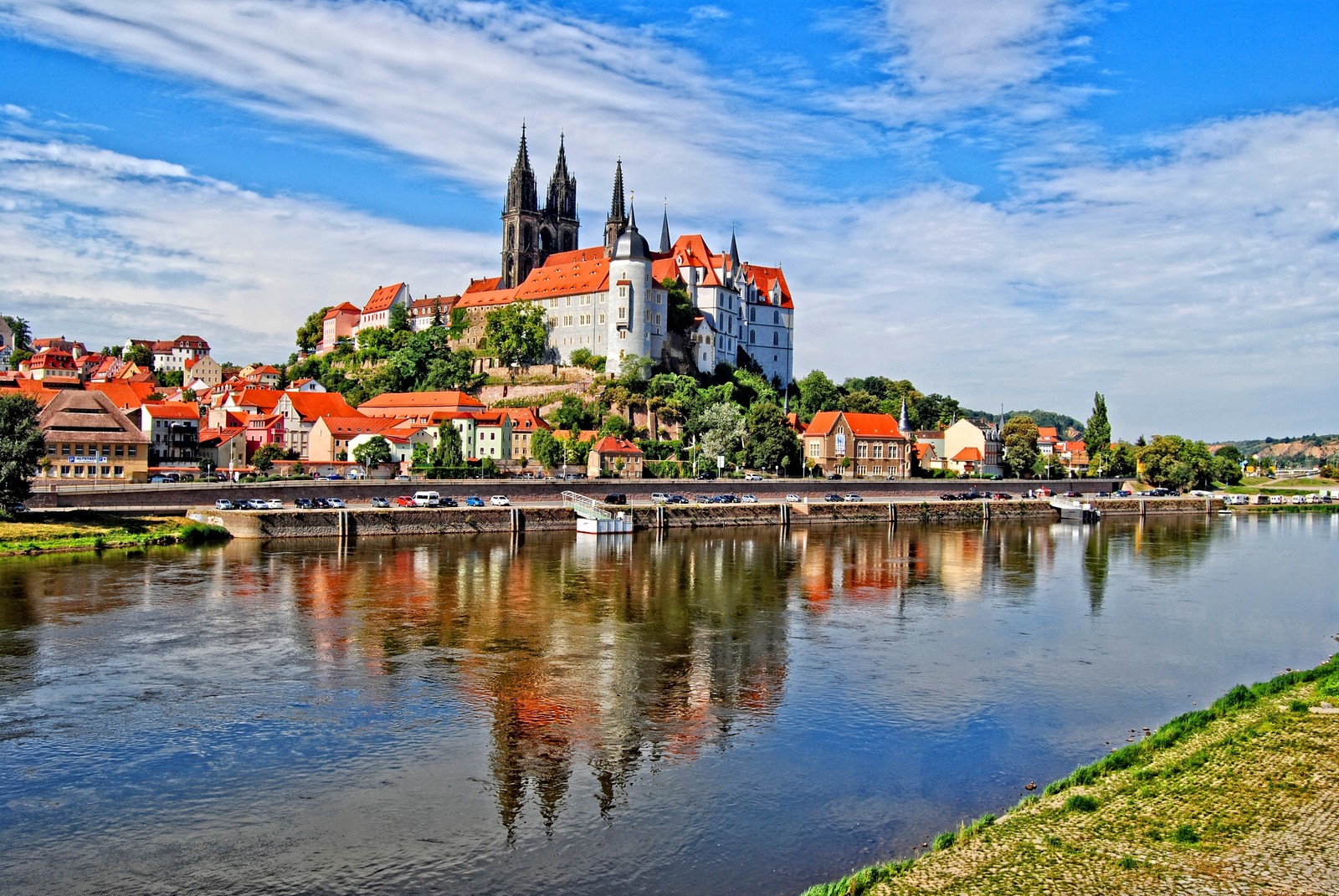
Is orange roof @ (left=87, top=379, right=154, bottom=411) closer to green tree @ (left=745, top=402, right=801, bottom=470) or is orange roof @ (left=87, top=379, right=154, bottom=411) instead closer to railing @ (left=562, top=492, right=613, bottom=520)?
railing @ (left=562, top=492, right=613, bottom=520)

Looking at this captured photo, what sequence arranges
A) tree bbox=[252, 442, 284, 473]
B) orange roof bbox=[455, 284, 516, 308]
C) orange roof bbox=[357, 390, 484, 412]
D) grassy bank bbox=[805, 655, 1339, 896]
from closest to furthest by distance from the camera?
1. grassy bank bbox=[805, 655, 1339, 896]
2. tree bbox=[252, 442, 284, 473]
3. orange roof bbox=[357, 390, 484, 412]
4. orange roof bbox=[455, 284, 516, 308]

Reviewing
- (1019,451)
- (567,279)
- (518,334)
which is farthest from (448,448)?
(1019,451)

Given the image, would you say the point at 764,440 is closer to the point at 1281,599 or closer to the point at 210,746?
the point at 1281,599

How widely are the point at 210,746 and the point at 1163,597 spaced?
3248 cm

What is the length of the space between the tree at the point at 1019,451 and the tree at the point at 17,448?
261 ft

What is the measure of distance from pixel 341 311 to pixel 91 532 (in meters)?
85.1

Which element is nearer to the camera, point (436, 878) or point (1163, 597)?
point (436, 878)

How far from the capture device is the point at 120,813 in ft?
53.1

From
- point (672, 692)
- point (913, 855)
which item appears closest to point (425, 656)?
point (672, 692)

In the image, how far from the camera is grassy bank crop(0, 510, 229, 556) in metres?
43.2

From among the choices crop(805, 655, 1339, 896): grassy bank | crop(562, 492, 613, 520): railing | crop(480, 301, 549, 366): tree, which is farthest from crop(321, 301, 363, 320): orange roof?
crop(805, 655, 1339, 896): grassy bank

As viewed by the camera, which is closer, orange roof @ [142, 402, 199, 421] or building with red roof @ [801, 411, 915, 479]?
orange roof @ [142, 402, 199, 421]

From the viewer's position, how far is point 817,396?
106625mm

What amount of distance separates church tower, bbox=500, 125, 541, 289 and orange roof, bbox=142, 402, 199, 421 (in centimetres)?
4225
